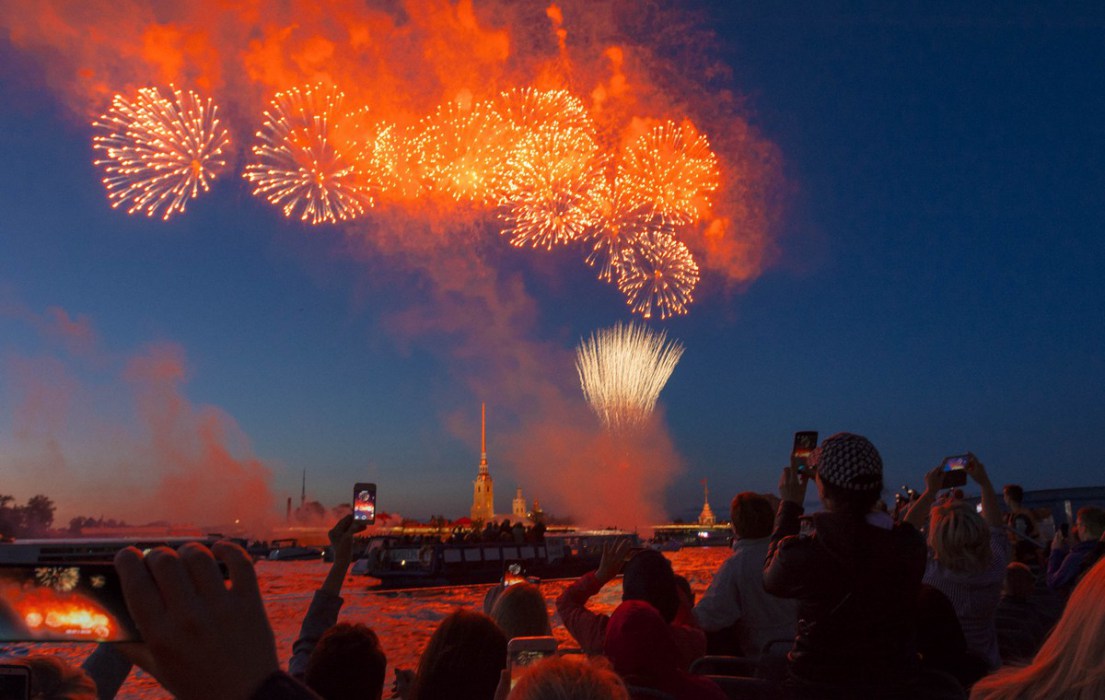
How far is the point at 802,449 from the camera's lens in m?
5.05

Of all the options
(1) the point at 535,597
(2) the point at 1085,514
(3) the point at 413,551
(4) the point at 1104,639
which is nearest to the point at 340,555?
(1) the point at 535,597

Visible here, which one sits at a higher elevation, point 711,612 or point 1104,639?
point 1104,639

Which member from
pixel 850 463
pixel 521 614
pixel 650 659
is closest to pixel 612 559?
pixel 521 614

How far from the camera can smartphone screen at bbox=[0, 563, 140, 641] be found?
4.41 feet

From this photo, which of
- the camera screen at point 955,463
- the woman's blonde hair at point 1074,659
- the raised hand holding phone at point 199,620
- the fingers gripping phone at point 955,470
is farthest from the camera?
the camera screen at point 955,463

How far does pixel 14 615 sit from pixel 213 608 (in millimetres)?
453

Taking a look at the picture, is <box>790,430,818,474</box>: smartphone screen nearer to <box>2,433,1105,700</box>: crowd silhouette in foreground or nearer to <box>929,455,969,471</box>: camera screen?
<box>2,433,1105,700</box>: crowd silhouette in foreground

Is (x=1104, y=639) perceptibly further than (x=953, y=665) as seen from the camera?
No

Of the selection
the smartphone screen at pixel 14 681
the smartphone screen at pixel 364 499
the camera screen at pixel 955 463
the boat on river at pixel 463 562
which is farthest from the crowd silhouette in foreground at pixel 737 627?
the boat on river at pixel 463 562

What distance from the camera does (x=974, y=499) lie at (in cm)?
1269

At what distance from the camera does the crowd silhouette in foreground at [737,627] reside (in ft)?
4.02

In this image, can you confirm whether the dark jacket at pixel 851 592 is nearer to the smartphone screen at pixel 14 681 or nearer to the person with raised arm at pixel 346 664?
the person with raised arm at pixel 346 664

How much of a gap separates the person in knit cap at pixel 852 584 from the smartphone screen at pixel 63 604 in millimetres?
3234

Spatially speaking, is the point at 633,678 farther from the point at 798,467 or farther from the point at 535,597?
the point at 798,467
